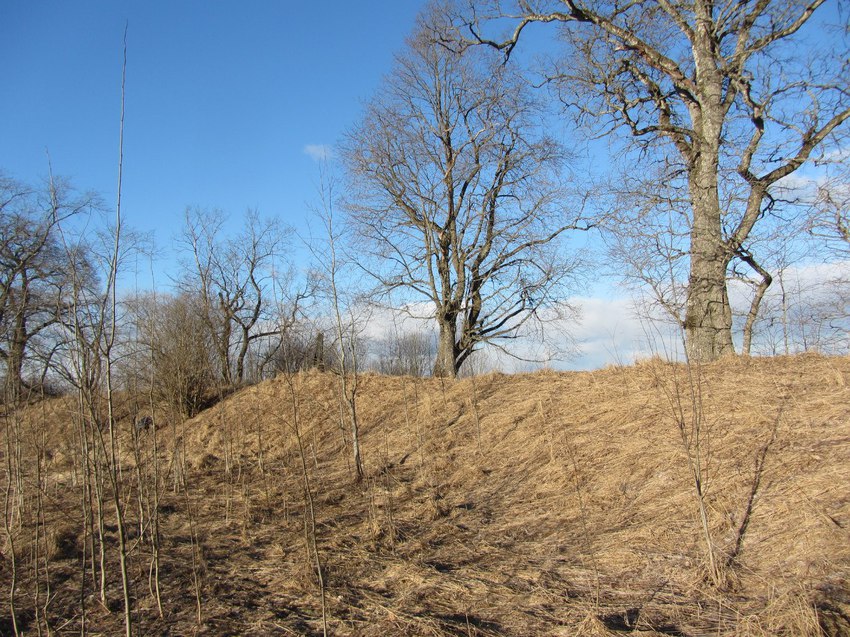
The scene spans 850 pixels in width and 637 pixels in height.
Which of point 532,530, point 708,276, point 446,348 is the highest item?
point 708,276

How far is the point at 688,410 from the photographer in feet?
19.8

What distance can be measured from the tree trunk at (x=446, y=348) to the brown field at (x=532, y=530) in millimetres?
4536

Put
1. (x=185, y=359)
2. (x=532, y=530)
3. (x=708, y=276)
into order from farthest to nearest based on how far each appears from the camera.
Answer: (x=185, y=359), (x=708, y=276), (x=532, y=530)

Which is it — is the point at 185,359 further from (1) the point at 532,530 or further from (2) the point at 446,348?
(1) the point at 532,530

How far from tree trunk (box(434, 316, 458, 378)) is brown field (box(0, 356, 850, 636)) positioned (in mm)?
4536

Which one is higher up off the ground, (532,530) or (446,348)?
(446,348)

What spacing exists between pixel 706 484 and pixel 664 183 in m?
6.72

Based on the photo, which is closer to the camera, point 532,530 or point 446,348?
point 532,530

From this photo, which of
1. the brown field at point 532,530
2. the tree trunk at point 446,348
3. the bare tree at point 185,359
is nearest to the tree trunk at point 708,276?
the brown field at point 532,530

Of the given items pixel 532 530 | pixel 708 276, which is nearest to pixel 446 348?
pixel 708 276

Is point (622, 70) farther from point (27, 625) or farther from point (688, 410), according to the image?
point (27, 625)

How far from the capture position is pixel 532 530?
4.90 meters

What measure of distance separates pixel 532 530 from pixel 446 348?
809 centimetres

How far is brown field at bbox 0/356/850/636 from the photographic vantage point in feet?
10.8
